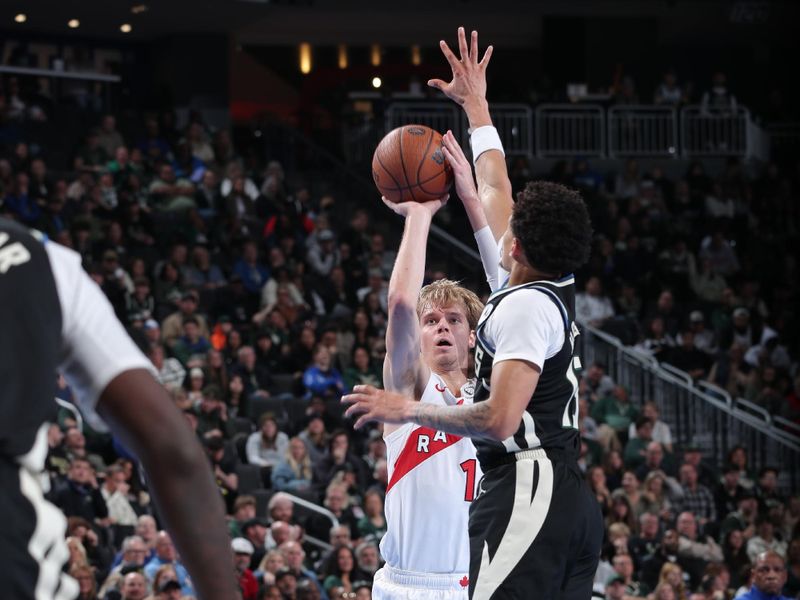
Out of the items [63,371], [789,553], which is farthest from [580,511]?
[789,553]

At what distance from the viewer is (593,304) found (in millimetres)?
18641

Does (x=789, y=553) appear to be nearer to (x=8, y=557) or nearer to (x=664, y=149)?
(x=664, y=149)

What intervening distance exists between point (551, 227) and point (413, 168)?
1.23m

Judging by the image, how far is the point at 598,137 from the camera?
935 inches

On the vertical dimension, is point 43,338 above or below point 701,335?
above

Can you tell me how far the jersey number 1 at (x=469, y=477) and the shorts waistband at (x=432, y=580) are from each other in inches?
13.7

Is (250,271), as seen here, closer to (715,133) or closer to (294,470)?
(294,470)

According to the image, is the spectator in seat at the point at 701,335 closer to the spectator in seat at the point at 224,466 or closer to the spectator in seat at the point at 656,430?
the spectator in seat at the point at 656,430

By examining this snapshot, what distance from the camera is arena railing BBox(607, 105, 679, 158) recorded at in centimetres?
2336

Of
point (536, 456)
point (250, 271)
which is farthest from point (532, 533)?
point (250, 271)

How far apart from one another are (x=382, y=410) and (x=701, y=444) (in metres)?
13.7

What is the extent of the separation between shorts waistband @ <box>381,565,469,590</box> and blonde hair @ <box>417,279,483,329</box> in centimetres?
112

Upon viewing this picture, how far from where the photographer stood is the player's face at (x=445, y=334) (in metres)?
5.84

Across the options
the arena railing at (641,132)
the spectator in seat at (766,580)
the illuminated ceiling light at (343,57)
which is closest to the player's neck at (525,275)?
the spectator in seat at (766,580)
